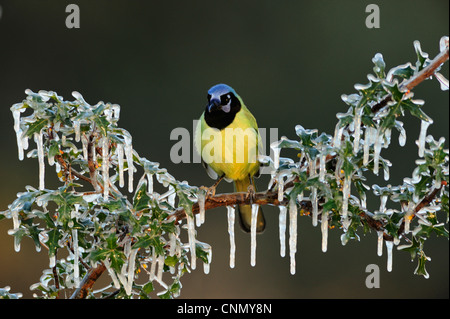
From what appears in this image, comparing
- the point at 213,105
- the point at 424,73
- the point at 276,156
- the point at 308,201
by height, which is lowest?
the point at 308,201

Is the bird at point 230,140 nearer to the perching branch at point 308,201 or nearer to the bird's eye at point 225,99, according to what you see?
the bird's eye at point 225,99

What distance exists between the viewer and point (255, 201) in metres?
1.53

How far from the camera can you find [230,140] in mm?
2145

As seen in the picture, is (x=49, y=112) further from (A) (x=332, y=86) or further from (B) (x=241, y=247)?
(A) (x=332, y=86)

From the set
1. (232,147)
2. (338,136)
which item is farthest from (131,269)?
(232,147)

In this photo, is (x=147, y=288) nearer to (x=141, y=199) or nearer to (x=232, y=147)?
(x=141, y=199)

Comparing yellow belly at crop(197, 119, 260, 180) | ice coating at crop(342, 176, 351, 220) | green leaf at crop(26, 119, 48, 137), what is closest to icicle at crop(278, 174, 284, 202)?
ice coating at crop(342, 176, 351, 220)

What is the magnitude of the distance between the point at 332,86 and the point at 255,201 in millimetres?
3801

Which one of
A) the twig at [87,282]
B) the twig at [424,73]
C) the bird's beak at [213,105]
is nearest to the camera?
the twig at [424,73]

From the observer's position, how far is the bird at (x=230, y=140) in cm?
214

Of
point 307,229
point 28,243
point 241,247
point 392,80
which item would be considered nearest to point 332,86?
point 307,229

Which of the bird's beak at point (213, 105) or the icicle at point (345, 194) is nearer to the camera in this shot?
the icicle at point (345, 194)

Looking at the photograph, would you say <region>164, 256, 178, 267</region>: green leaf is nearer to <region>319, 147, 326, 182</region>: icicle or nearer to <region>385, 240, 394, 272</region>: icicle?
<region>319, 147, 326, 182</region>: icicle

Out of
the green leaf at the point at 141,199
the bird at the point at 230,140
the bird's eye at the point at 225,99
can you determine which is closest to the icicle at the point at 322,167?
the green leaf at the point at 141,199
